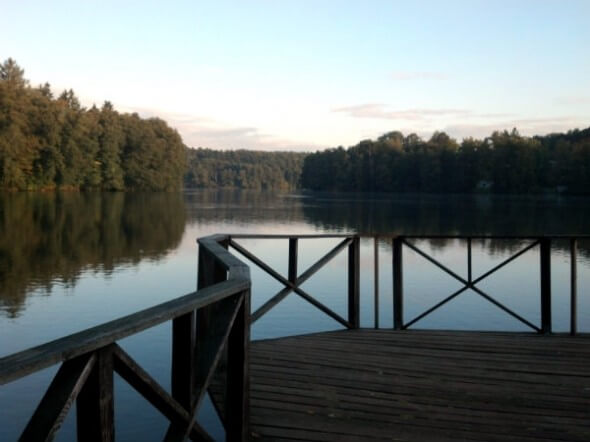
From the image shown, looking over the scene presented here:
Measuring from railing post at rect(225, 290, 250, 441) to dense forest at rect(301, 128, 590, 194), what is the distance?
307 feet

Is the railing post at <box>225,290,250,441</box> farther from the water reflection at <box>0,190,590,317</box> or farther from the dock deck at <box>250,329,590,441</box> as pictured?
the water reflection at <box>0,190,590,317</box>

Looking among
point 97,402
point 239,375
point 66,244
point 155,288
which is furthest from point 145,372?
point 66,244

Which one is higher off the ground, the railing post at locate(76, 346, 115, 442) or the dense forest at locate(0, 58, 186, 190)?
the dense forest at locate(0, 58, 186, 190)

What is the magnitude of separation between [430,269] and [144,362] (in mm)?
13168

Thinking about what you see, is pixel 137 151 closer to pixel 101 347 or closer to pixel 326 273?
pixel 326 273

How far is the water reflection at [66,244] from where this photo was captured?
55.3ft

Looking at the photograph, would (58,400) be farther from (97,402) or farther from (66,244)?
(66,244)

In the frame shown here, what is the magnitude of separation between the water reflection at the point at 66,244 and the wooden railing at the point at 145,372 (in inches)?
423

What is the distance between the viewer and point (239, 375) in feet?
11.1

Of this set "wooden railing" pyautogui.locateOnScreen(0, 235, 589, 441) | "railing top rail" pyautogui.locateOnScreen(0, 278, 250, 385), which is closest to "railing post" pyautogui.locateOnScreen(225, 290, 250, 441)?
"wooden railing" pyautogui.locateOnScreen(0, 235, 589, 441)

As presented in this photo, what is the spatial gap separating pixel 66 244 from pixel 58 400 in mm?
24665

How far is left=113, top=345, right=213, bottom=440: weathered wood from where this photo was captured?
2.21 m

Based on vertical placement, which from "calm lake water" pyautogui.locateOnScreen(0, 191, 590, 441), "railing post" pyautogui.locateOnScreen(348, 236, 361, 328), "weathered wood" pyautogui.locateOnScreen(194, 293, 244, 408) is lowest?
"calm lake water" pyautogui.locateOnScreen(0, 191, 590, 441)

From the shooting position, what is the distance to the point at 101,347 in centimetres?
205
